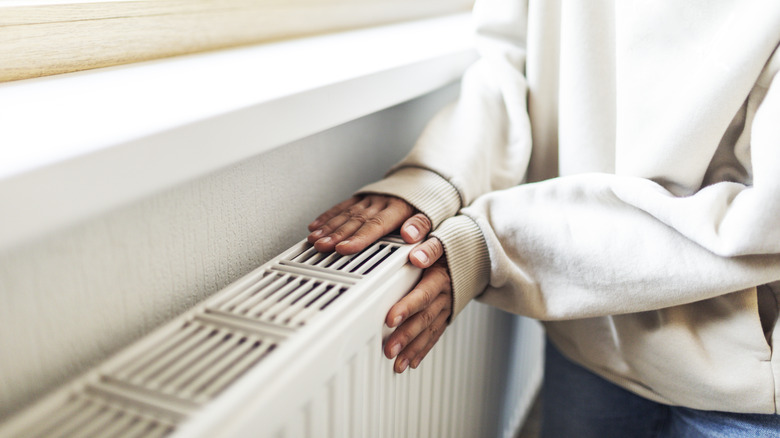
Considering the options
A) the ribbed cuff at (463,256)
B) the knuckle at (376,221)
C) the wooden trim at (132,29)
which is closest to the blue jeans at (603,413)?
A: the ribbed cuff at (463,256)

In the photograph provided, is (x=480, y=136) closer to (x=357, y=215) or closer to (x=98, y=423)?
(x=357, y=215)

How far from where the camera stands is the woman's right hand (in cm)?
50

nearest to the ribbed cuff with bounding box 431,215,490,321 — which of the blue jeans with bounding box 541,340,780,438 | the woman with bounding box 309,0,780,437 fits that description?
the woman with bounding box 309,0,780,437

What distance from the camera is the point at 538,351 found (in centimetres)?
114

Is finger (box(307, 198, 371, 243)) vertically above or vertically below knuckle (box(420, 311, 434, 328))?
above

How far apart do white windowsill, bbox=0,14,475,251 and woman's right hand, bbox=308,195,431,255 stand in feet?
0.29

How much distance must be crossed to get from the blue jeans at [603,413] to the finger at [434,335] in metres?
0.32

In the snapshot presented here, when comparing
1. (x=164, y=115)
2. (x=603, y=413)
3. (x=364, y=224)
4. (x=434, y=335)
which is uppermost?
(x=164, y=115)

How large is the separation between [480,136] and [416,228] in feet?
0.57

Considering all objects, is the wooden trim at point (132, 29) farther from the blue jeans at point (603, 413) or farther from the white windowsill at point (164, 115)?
the blue jeans at point (603, 413)

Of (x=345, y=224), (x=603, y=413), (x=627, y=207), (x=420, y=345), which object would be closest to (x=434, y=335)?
(x=420, y=345)

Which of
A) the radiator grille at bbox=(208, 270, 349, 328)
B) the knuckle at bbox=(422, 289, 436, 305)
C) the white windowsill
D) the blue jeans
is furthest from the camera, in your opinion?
the blue jeans

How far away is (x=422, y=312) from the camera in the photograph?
51cm

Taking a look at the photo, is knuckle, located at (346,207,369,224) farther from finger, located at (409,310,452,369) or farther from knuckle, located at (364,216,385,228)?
finger, located at (409,310,452,369)
